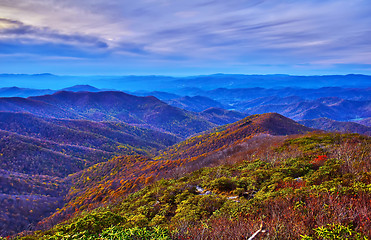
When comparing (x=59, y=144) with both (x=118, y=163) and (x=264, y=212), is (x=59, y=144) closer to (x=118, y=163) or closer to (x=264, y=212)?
(x=118, y=163)

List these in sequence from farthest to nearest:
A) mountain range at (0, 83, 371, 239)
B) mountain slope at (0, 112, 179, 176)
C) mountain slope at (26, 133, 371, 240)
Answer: mountain slope at (0, 112, 179, 176) < mountain range at (0, 83, 371, 239) < mountain slope at (26, 133, 371, 240)

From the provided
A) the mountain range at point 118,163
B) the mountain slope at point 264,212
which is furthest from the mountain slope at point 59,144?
the mountain slope at point 264,212

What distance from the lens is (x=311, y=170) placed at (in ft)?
32.3

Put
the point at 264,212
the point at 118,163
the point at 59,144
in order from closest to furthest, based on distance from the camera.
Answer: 1. the point at 264,212
2. the point at 118,163
3. the point at 59,144

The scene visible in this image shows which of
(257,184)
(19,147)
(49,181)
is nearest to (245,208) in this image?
(257,184)

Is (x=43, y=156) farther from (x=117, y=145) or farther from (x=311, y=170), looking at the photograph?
(x=311, y=170)

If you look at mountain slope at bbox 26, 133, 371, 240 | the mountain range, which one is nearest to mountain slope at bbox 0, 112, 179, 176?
the mountain range

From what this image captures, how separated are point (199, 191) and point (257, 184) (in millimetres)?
3118

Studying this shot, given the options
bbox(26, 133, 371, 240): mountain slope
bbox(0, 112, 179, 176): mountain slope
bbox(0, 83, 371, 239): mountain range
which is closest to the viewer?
bbox(26, 133, 371, 240): mountain slope

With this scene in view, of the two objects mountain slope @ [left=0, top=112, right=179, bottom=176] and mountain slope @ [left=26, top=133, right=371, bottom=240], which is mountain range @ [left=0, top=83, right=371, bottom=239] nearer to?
mountain slope @ [left=26, top=133, right=371, bottom=240]

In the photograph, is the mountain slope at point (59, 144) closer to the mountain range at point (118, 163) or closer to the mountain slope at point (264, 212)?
the mountain range at point (118, 163)

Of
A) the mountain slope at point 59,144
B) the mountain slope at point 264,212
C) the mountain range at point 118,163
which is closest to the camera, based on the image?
the mountain slope at point 264,212

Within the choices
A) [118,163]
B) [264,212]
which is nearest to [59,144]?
[118,163]

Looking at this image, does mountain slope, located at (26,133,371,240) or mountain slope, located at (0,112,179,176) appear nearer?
mountain slope, located at (26,133,371,240)
